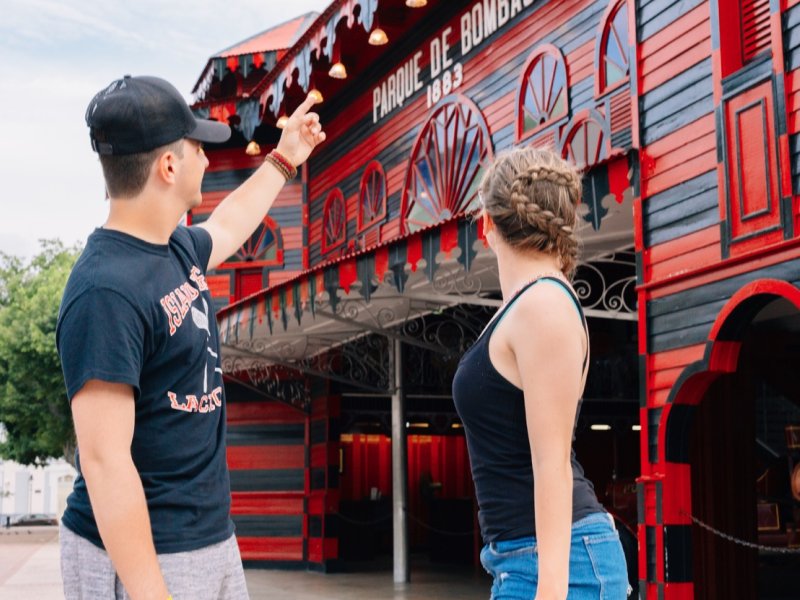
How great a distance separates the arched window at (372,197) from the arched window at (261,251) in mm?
3441

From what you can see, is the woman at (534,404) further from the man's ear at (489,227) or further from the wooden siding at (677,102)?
the wooden siding at (677,102)

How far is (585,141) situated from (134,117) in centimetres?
873

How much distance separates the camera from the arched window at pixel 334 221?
17.4m

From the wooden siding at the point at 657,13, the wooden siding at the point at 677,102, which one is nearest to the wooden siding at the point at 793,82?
the wooden siding at the point at 677,102

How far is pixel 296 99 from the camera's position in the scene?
17.4m

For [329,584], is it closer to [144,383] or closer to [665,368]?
[665,368]

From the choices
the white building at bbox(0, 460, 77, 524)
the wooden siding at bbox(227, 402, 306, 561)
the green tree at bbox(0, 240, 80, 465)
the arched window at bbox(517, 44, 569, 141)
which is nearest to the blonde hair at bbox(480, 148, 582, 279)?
the arched window at bbox(517, 44, 569, 141)

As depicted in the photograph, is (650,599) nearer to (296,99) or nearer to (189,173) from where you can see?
(189,173)

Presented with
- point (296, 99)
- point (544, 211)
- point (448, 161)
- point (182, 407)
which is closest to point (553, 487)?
point (544, 211)

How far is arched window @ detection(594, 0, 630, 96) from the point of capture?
33.3 ft

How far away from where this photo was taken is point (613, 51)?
34.0 feet

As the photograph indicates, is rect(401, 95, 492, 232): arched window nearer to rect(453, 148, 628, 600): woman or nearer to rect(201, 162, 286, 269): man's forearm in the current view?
rect(201, 162, 286, 269): man's forearm

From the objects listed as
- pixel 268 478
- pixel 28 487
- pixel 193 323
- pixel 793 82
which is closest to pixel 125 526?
pixel 193 323

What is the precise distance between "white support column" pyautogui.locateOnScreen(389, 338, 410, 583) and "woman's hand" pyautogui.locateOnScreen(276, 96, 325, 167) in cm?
1154
